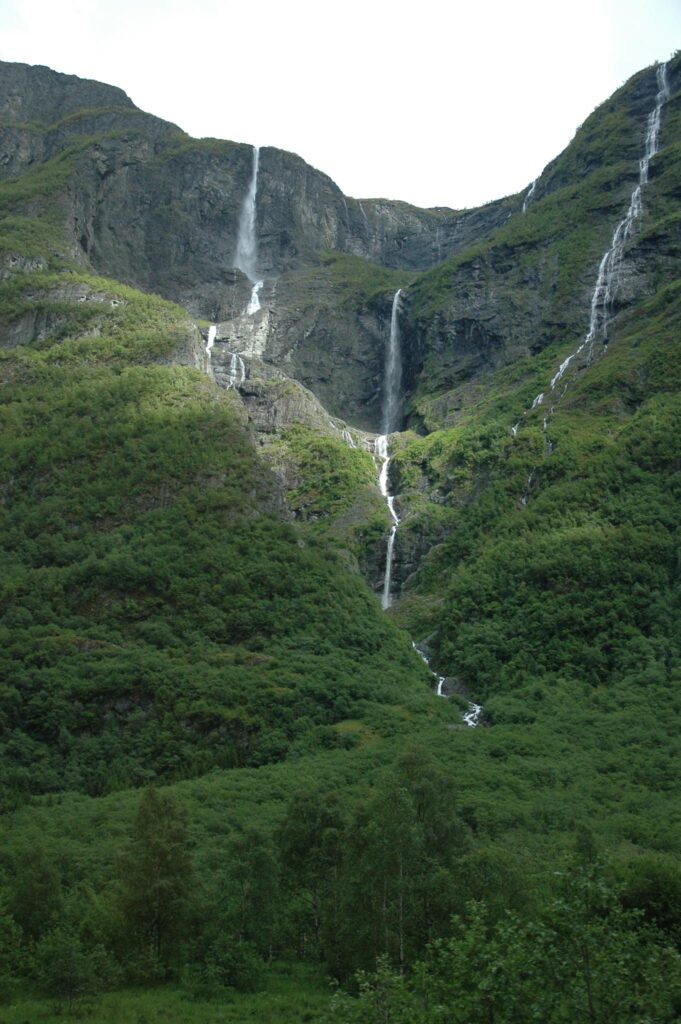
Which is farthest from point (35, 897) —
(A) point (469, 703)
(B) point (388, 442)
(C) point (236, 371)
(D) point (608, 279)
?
(D) point (608, 279)

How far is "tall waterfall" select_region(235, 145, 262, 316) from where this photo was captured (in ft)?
509

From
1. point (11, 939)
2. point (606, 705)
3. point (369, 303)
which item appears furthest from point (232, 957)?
point (369, 303)

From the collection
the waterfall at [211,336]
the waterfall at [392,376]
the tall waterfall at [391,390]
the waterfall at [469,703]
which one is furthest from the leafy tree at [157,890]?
the waterfall at [392,376]

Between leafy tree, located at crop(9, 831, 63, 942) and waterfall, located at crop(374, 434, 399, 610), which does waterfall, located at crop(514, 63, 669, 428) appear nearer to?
waterfall, located at crop(374, 434, 399, 610)

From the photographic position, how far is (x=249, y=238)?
159 metres

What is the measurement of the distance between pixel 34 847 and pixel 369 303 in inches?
4659

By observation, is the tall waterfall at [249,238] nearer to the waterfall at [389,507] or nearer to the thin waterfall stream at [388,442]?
the thin waterfall stream at [388,442]

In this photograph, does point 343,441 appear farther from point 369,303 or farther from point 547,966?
point 547,966

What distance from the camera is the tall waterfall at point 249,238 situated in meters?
155

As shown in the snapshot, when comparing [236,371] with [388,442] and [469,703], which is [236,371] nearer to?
[388,442]


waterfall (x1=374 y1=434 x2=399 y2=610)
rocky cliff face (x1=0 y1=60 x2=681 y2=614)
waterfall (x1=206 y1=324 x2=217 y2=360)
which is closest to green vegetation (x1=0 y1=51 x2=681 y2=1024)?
rocky cliff face (x1=0 y1=60 x2=681 y2=614)

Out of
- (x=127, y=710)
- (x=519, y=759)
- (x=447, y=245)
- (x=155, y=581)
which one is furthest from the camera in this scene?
(x=447, y=245)

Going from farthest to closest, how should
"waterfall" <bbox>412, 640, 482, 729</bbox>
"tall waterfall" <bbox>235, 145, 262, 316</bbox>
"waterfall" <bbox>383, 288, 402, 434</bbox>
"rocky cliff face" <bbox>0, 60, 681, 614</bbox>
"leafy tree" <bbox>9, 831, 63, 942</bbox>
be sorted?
"tall waterfall" <bbox>235, 145, 262, 316</bbox> → "waterfall" <bbox>383, 288, 402, 434</bbox> → "rocky cliff face" <bbox>0, 60, 681, 614</bbox> → "waterfall" <bbox>412, 640, 482, 729</bbox> → "leafy tree" <bbox>9, 831, 63, 942</bbox>

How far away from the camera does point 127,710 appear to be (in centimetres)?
5797
